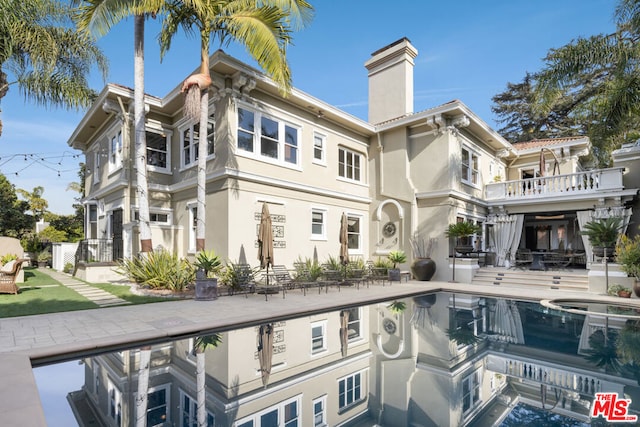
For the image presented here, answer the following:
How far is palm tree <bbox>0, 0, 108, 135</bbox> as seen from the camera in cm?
1174

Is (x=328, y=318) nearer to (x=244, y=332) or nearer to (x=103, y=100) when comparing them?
(x=244, y=332)

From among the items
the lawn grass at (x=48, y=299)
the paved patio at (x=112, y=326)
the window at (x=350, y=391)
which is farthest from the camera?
the lawn grass at (x=48, y=299)

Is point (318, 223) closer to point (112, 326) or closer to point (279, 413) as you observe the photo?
point (112, 326)

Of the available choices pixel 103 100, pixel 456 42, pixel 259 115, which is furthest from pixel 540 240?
pixel 103 100

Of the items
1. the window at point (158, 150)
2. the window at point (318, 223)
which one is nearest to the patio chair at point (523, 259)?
the window at point (318, 223)

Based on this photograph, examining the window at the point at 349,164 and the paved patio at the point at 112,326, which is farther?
the window at the point at 349,164

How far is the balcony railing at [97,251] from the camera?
1547cm

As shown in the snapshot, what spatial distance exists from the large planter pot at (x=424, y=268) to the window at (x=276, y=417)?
12.7 meters

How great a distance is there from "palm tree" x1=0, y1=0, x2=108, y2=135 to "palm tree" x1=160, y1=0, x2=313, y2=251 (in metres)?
3.81

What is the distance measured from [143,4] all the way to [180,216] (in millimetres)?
7652

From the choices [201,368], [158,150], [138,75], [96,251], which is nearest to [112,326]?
[201,368]

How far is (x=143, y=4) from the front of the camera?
1061 centimetres

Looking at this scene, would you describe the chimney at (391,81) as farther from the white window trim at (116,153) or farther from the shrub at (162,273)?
the shrub at (162,273)

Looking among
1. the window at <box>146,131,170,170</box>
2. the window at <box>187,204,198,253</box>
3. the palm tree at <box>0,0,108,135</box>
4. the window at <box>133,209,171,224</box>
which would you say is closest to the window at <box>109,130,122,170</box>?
the window at <box>146,131,170,170</box>
